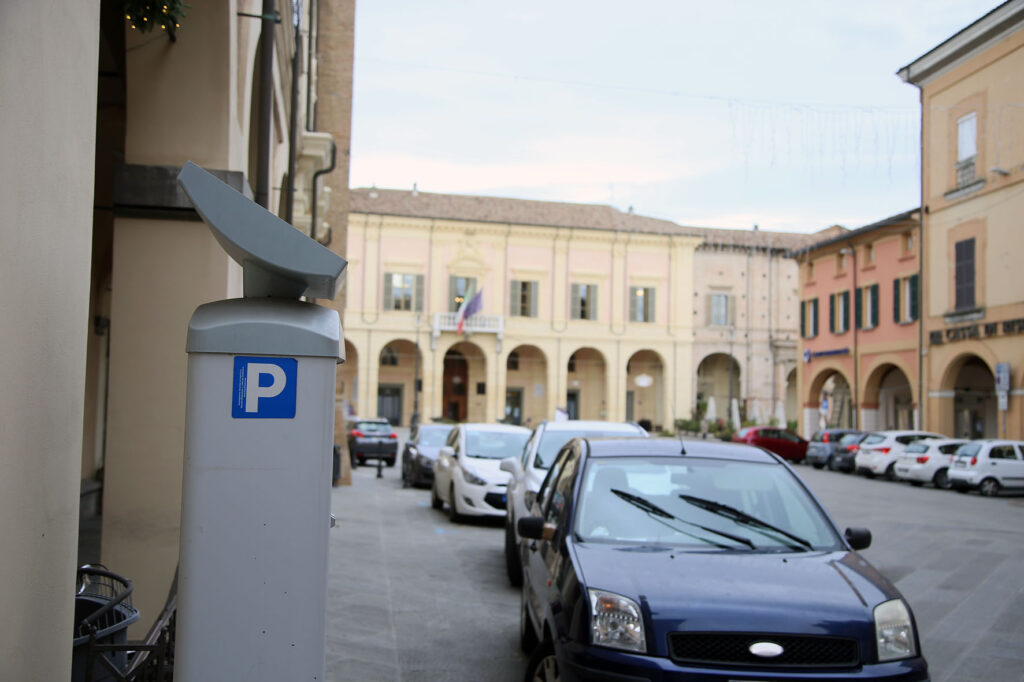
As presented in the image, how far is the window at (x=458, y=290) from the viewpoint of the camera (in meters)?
54.9

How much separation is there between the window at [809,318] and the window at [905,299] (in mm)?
6427

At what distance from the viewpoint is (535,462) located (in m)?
10.9

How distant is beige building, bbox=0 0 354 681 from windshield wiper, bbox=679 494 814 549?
3.26m

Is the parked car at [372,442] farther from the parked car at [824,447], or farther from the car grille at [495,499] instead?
the parked car at [824,447]

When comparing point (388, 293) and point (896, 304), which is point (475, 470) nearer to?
point (896, 304)

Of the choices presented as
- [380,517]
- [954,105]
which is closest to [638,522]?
[380,517]

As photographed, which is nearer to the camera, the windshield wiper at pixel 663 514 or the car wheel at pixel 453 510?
the windshield wiper at pixel 663 514

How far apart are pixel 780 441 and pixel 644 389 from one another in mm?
23666

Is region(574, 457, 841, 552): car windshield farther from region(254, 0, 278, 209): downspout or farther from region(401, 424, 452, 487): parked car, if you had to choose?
region(401, 424, 452, 487): parked car

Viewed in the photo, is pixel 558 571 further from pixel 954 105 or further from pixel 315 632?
pixel 954 105

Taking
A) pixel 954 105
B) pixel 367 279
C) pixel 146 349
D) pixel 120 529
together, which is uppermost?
pixel 954 105

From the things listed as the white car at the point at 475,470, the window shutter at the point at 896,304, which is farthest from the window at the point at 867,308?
the white car at the point at 475,470

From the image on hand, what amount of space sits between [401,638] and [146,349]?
9.02 ft

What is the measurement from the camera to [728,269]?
61688mm
